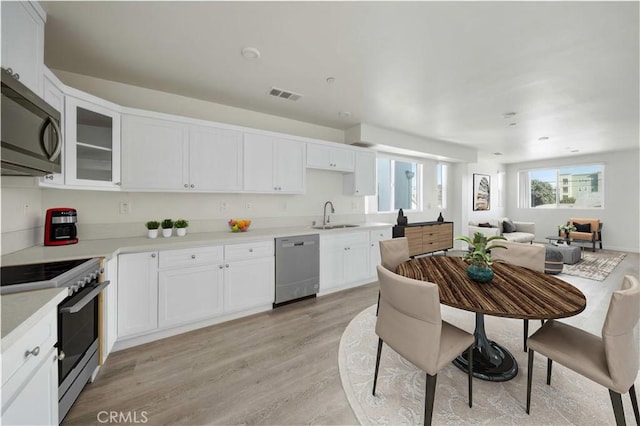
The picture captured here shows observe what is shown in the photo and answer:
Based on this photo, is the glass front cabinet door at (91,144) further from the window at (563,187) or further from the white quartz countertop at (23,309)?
the window at (563,187)

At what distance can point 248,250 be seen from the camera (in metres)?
2.87

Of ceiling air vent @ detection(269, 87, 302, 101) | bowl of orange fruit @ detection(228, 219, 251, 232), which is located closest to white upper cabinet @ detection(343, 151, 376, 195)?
ceiling air vent @ detection(269, 87, 302, 101)

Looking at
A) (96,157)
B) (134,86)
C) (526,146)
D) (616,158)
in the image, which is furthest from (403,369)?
(616,158)

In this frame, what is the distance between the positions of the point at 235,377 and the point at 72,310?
118cm

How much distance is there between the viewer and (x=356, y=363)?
2119 mm

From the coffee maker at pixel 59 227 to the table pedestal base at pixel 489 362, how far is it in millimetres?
Answer: 3540

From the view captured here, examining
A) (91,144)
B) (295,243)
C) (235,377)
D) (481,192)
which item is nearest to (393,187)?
(295,243)

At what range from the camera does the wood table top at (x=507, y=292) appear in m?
1.42

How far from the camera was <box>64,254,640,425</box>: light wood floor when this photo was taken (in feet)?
5.32

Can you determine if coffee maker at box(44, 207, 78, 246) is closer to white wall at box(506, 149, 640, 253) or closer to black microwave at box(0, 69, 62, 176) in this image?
black microwave at box(0, 69, 62, 176)

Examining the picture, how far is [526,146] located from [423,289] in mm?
6566

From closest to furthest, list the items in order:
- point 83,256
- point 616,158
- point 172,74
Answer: point 83,256 → point 172,74 → point 616,158

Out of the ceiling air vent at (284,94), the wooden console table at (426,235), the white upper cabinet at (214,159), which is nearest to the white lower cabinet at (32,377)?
the white upper cabinet at (214,159)

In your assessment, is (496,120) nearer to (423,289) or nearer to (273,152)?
(273,152)
